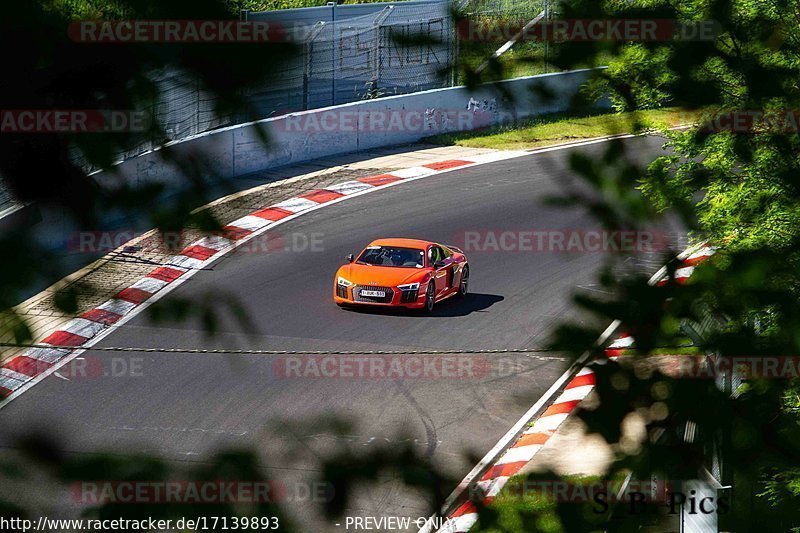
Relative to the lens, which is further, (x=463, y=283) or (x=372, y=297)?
(x=463, y=283)

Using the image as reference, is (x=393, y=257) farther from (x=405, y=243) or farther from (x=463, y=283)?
(x=463, y=283)

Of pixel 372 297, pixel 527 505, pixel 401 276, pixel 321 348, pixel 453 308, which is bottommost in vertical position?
pixel 453 308

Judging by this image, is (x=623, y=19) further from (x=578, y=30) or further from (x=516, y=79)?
(x=516, y=79)

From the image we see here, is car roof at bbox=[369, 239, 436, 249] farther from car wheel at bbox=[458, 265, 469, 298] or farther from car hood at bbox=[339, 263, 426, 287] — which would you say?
car wheel at bbox=[458, 265, 469, 298]

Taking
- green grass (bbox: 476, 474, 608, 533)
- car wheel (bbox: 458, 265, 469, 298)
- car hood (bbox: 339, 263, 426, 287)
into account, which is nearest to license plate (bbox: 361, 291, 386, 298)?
car hood (bbox: 339, 263, 426, 287)

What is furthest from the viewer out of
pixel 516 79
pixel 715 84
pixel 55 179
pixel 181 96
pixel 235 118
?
pixel 715 84

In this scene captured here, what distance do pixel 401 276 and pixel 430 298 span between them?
0.53 meters

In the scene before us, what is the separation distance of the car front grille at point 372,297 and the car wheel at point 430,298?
543 mm

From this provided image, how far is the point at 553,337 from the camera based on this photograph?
7.74ft

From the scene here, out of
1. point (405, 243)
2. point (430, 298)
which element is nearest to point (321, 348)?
point (430, 298)

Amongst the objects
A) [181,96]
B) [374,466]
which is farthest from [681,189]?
[181,96]

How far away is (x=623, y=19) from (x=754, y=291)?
2.29 ft

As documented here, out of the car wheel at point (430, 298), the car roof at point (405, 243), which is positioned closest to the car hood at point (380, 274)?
the car wheel at point (430, 298)

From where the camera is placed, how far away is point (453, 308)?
1524cm
